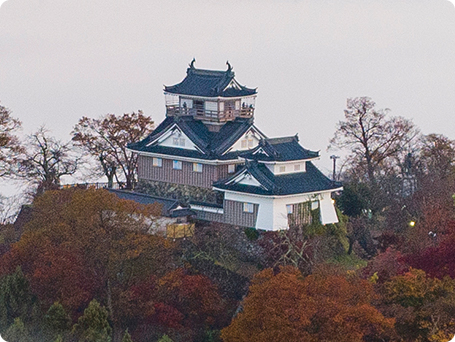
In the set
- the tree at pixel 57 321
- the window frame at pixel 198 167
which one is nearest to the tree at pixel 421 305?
the tree at pixel 57 321

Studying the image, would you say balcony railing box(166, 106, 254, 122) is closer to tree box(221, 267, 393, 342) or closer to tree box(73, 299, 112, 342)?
tree box(73, 299, 112, 342)

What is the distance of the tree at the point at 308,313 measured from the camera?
22.5m

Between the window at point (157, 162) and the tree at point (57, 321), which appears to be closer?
the tree at point (57, 321)

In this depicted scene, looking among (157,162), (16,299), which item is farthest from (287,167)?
(16,299)

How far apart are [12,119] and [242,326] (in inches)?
509

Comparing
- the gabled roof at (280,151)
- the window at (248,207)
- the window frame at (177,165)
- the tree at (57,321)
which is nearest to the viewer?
the tree at (57,321)

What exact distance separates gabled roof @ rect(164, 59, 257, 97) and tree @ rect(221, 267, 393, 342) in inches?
336

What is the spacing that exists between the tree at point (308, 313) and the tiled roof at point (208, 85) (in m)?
8.53

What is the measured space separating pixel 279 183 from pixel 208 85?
4.13 metres

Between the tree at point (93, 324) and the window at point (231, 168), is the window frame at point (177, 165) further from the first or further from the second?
the tree at point (93, 324)

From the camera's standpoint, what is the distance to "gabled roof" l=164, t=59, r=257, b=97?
3092cm

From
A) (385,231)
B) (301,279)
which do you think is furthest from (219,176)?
(301,279)

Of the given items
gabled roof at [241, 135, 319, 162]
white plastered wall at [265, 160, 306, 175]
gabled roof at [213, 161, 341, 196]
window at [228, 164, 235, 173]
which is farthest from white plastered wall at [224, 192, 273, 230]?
window at [228, 164, 235, 173]

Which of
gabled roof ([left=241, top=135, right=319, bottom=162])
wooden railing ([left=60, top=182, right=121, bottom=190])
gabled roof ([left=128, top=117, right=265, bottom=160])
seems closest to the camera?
gabled roof ([left=241, top=135, right=319, bottom=162])
